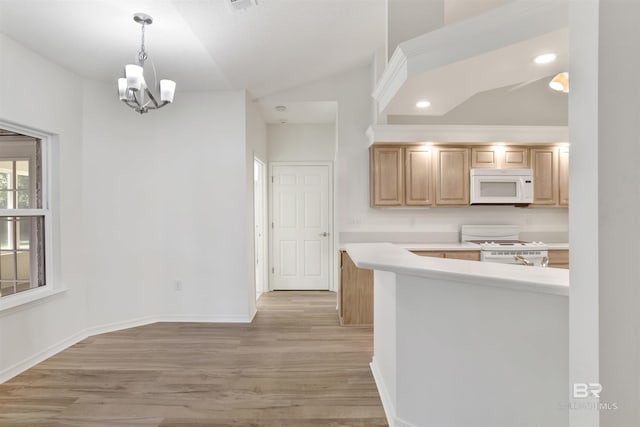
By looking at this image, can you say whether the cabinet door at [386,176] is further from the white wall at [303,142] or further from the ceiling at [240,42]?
the white wall at [303,142]

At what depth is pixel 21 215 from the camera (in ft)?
9.23

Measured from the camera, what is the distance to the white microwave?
13.2 feet

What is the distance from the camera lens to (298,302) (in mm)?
4660

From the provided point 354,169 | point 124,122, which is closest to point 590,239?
point 354,169

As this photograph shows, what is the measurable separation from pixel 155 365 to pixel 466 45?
10.1ft

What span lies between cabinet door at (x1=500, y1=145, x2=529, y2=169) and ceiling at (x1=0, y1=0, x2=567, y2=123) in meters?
1.63

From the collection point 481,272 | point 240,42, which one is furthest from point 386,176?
point 481,272

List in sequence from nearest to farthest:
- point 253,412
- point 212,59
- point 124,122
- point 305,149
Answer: point 253,412 → point 212,59 → point 124,122 → point 305,149

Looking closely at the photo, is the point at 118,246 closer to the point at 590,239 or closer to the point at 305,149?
the point at 305,149

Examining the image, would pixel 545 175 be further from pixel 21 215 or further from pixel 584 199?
pixel 21 215

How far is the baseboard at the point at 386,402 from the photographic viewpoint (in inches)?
75.3

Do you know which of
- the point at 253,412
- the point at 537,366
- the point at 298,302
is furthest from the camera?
the point at 298,302

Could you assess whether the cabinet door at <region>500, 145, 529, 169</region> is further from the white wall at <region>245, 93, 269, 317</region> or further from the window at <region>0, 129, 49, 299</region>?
the window at <region>0, 129, 49, 299</region>

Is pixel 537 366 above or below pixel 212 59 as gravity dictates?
below
